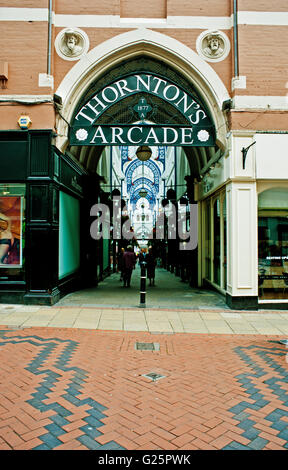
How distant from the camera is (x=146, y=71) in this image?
10.0m

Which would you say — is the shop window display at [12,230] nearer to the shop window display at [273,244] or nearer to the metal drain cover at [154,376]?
the metal drain cover at [154,376]

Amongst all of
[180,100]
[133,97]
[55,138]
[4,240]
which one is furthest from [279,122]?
[4,240]

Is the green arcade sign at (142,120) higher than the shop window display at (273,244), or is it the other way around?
the green arcade sign at (142,120)

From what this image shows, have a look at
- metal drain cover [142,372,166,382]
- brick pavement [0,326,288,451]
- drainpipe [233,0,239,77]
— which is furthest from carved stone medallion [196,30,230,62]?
metal drain cover [142,372,166,382]

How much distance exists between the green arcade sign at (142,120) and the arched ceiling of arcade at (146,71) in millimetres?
200

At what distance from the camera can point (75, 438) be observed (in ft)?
10.1

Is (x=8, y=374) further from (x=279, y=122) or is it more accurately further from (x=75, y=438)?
(x=279, y=122)

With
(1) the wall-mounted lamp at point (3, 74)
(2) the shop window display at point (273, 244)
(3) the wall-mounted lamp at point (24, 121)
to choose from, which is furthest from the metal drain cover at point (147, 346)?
(1) the wall-mounted lamp at point (3, 74)

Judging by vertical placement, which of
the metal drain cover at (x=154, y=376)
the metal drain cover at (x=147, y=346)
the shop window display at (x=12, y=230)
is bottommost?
the metal drain cover at (x=147, y=346)

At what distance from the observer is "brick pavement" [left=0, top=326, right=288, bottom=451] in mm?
3119

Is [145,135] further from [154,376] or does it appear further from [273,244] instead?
[154,376]

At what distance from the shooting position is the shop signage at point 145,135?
9.66m

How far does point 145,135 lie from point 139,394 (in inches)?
286
